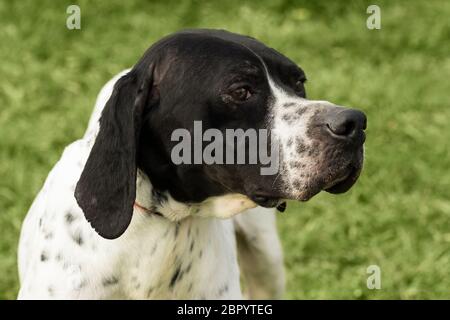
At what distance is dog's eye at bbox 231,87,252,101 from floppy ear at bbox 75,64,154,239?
1.05ft

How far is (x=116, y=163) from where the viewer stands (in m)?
3.68

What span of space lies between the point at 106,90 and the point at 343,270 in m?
2.03

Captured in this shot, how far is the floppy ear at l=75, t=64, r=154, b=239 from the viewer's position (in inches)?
144

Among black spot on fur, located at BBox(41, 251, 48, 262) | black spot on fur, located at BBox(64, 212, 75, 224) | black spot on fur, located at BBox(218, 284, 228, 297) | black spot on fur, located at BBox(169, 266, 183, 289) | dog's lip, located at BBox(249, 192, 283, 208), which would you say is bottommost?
black spot on fur, located at BBox(218, 284, 228, 297)

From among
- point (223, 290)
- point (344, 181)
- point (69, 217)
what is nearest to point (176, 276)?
point (223, 290)

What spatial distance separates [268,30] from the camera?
8.51 metres

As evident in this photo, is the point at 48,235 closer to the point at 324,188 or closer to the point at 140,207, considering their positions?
the point at 140,207

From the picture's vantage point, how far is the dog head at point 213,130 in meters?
3.51

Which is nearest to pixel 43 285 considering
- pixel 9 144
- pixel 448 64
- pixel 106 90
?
pixel 106 90

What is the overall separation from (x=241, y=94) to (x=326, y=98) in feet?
13.1

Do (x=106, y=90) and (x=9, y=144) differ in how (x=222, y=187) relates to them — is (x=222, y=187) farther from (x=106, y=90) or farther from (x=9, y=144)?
(x=9, y=144)

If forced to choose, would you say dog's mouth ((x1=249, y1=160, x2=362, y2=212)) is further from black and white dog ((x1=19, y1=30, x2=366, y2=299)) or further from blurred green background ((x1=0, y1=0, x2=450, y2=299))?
blurred green background ((x1=0, y1=0, x2=450, y2=299))

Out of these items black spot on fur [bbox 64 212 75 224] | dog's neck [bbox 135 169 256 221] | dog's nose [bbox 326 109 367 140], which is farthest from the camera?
black spot on fur [bbox 64 212 75 224]

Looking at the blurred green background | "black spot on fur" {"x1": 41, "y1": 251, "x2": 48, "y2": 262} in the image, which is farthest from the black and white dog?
the blurred green background
